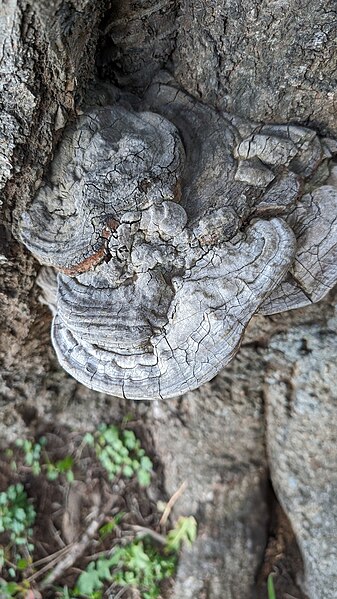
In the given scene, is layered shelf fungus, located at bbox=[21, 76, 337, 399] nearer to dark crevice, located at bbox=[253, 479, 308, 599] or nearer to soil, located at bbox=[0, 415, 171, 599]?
soil, located at bbox=[0, 415, 171, 599]

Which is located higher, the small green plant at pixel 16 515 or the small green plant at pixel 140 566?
the small green plant at pixel 16 515

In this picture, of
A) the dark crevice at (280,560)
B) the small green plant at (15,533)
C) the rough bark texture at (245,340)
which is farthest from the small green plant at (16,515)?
the dark crevice at (280,560)

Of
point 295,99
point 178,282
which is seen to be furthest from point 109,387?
point 295,99

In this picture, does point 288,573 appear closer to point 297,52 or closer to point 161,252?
point 161,252

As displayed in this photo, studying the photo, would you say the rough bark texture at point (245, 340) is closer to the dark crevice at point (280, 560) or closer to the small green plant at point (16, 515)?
the dark crevice at point (280, 560)

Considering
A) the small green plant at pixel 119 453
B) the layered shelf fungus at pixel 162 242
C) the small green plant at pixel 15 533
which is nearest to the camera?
the layered shelf fungus at pixel 162 242

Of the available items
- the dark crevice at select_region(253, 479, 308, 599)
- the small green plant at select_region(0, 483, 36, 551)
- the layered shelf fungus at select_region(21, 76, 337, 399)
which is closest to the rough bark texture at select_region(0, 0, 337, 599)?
the dark crevice at select_region(253, 479, 308, 599)

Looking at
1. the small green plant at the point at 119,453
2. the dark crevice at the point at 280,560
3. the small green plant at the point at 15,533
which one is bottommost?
the dark crevice at the point at 280,560
